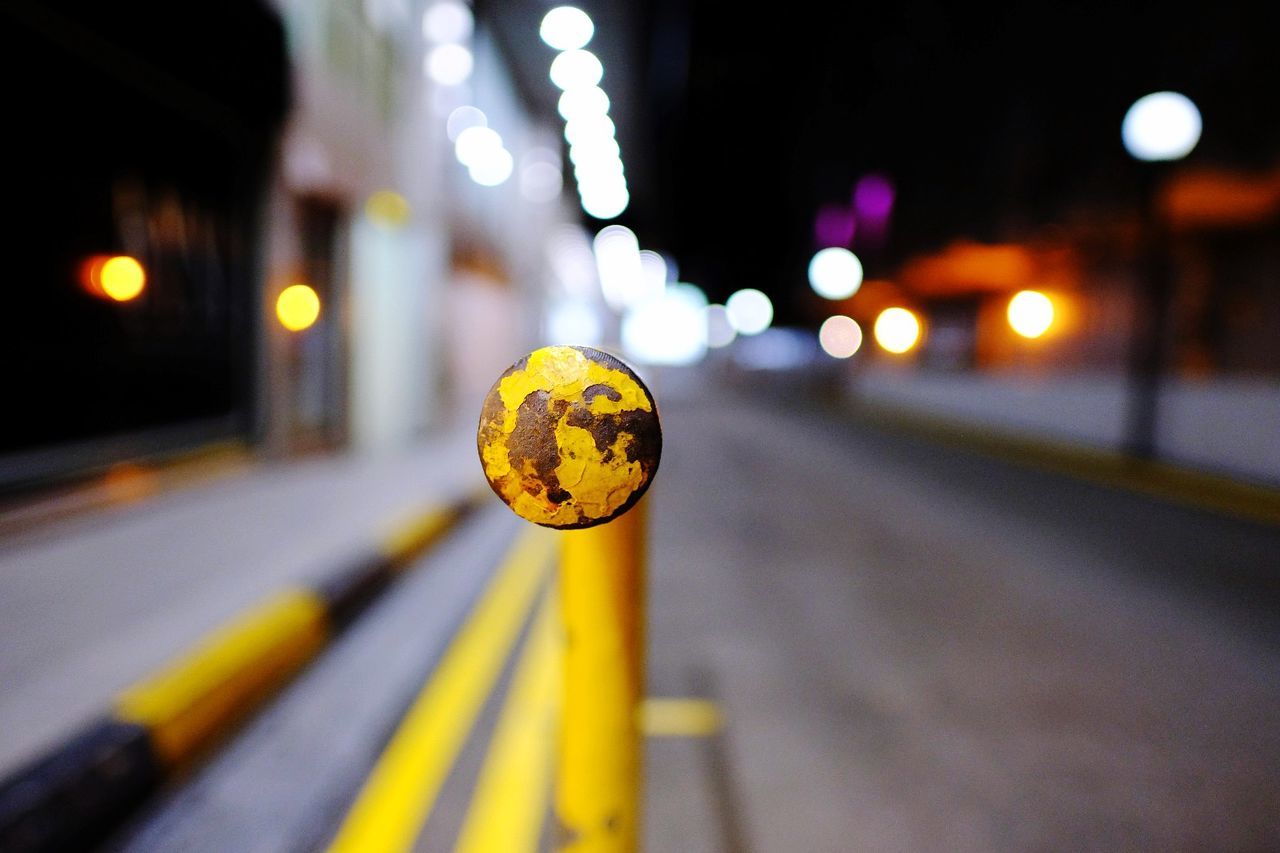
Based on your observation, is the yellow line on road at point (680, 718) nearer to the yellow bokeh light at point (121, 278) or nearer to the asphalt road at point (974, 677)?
the asphalt road at point (974, 677)

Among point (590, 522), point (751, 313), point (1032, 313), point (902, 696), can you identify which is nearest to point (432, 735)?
point (902, 696)

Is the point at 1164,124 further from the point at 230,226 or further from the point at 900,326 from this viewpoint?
the point at 900,326

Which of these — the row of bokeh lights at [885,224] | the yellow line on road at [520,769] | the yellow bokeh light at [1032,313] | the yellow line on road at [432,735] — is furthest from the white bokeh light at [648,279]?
the yellow line on road at [520,769]

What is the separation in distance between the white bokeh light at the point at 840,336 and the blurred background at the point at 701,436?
15.1m

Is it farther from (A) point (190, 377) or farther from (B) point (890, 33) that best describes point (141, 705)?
(B) point (890, 33)

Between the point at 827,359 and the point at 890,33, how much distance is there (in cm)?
1794

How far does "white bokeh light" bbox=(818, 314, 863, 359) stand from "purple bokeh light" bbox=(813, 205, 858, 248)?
795 cm

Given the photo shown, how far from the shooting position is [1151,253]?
10047 millimetres

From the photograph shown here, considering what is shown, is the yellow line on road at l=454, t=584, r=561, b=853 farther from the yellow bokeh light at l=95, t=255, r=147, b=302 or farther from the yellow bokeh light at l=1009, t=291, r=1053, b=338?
the yellow bokeh light at l=1009, t=291, r=1053, b=338

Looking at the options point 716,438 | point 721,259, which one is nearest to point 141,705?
point 716,438

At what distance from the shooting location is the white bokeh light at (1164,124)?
9047mm

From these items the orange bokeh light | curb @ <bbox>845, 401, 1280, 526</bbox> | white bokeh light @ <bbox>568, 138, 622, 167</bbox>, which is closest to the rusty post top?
the orange bokeh light

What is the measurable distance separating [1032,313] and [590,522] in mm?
16911

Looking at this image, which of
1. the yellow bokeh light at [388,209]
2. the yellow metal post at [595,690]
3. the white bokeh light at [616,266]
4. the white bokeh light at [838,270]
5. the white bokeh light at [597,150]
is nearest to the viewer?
the yellow metal post at [595,690]
